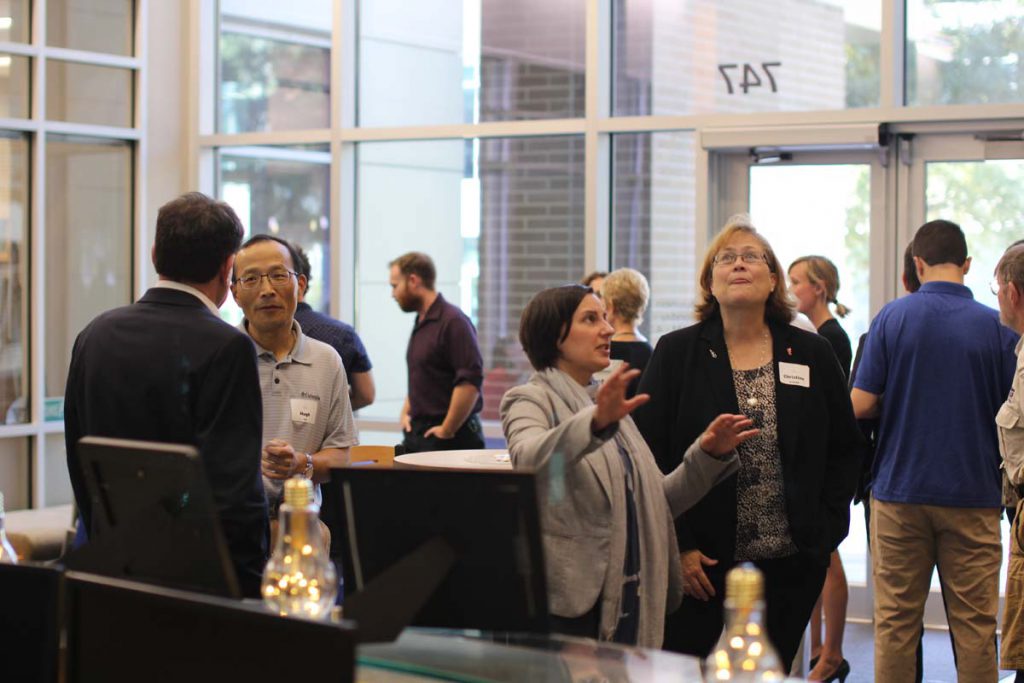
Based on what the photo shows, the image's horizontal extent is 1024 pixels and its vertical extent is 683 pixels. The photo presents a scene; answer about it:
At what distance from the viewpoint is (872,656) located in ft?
19.4

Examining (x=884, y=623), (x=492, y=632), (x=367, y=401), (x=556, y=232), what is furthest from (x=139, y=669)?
(x=556, y=232)

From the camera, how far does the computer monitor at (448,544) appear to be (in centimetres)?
186

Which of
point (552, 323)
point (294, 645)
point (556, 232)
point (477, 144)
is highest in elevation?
point (477, 144)

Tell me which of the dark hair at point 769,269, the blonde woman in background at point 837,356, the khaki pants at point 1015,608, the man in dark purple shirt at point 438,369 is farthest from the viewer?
the man in dark purple shirt at point 438,369

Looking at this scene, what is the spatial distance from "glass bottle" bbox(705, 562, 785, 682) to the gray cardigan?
3.58 ft

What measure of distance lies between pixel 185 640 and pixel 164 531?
0.43 metres

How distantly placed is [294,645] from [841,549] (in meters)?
5.86

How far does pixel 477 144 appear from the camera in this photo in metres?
8.12

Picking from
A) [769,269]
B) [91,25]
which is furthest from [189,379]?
[91,25]

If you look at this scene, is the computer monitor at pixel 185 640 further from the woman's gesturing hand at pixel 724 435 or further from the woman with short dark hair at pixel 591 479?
the woman's gesturing hand at pixel 724 435

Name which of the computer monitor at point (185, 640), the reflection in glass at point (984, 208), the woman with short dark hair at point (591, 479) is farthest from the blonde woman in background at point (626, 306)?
the computer monitor at point (185, 640)

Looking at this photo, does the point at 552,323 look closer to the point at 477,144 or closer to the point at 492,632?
the point at 492,632

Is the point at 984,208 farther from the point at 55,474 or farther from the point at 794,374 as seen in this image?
the point at 55,474

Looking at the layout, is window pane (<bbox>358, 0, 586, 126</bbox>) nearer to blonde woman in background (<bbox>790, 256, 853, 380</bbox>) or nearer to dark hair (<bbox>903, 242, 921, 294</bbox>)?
blonde woman in background (<bbox>790, 256, 853, 380</bbox>)
